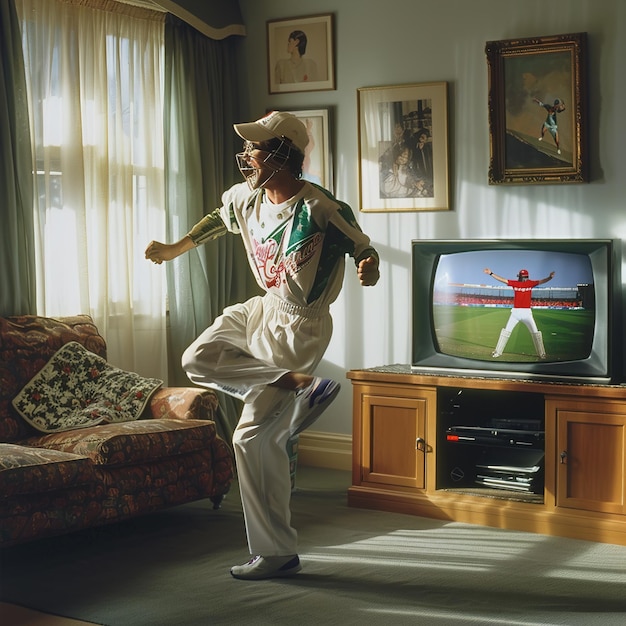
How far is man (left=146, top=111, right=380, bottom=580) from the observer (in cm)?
335

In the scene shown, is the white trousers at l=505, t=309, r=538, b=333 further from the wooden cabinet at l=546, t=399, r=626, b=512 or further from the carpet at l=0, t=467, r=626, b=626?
the carpet at l=0, t=467, r=626, b=626

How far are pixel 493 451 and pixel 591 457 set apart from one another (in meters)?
0.53

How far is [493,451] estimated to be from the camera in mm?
4395

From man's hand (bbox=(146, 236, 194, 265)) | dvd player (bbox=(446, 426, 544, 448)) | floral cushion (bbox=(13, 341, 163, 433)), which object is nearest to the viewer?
man's hand (bbox=(146, 236, 194, 265))

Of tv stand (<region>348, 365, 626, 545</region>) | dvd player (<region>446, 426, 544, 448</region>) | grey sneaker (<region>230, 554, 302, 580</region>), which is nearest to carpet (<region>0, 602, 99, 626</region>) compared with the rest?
grey sneaker (<region>230, 554, 302, 580</region>)

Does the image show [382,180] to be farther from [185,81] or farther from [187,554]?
[187,554]

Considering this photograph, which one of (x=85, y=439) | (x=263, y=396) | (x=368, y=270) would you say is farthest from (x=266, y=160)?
(x=85, y=439)

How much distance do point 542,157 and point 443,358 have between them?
40.8 inches

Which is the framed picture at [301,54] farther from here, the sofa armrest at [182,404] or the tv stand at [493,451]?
the sofa armrest at [182,404]

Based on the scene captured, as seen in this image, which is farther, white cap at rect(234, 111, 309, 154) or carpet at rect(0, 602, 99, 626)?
white cap at rect(234, 111, 309, 154)

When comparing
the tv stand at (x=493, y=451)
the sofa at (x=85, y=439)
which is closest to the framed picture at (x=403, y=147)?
the tv stand at (x=493, y=451)

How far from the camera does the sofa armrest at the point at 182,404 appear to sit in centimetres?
420

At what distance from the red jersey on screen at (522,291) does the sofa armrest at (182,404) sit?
53.3 inches

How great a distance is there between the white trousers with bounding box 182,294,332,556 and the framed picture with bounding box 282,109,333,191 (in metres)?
1.91
